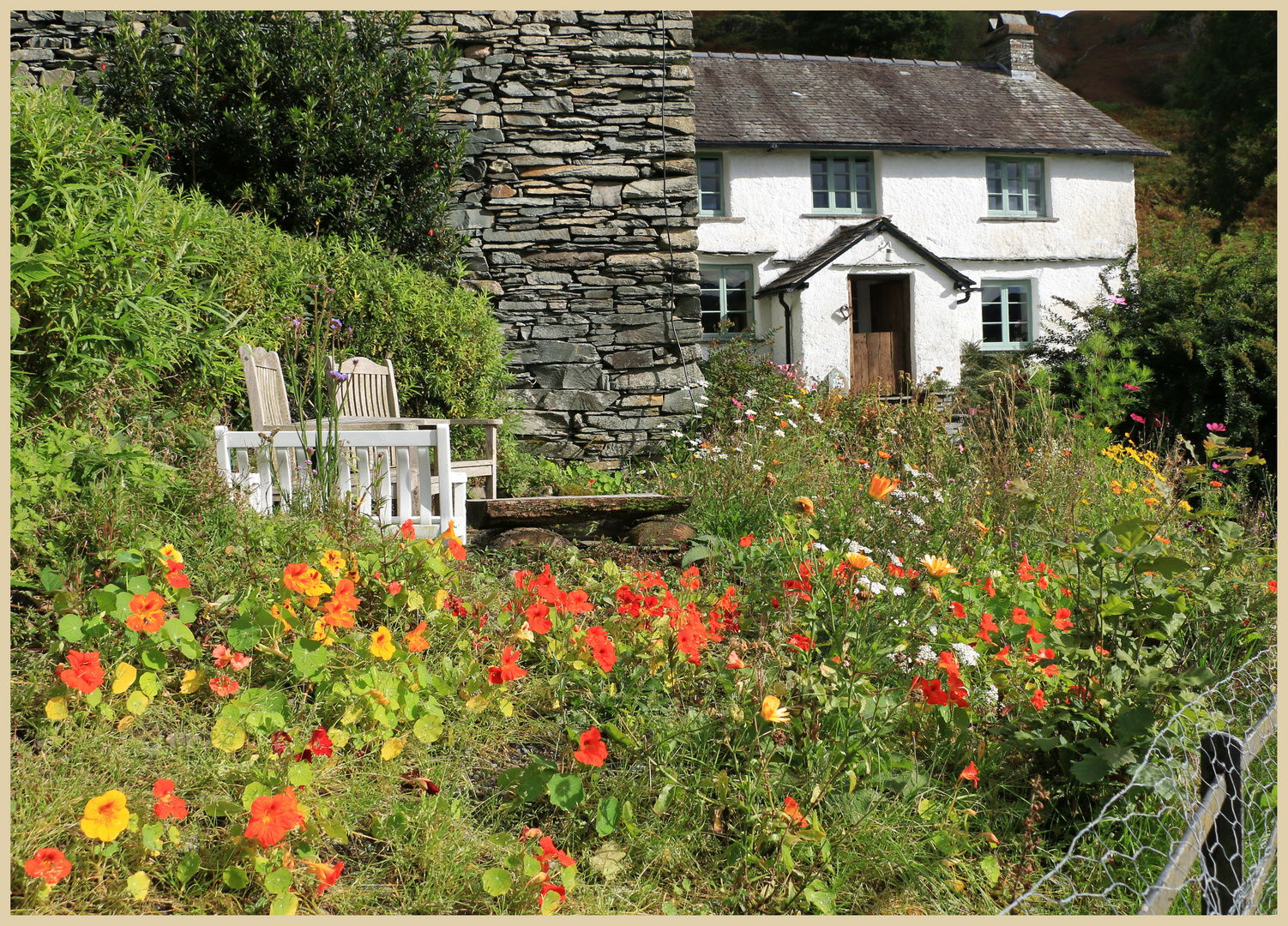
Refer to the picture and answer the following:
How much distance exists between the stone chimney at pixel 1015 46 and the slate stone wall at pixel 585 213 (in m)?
13.7

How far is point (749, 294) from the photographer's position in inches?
579

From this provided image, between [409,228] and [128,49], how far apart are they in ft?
6.87

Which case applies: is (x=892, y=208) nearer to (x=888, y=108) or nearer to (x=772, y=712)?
(x=888, y=108)

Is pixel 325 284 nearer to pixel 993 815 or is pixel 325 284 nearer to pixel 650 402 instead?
pixel 650 402

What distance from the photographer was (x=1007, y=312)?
50.8 ft

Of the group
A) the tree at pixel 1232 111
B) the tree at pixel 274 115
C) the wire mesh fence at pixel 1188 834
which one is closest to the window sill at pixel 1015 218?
the tree at pixel 1232 111

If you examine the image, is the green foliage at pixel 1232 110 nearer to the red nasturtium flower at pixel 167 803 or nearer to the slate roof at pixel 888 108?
the slate roof at pixel 888 108

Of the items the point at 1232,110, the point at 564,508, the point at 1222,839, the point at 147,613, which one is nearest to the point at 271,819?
the point at 147,613

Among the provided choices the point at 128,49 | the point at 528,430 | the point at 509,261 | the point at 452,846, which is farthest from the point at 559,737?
the point at 128,49

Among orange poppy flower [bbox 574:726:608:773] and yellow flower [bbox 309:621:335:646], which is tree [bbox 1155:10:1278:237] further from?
yellow flower [bbox 309:621:335:646]

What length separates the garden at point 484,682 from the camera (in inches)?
65.5

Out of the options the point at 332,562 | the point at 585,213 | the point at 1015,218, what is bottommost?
the point at 332,562

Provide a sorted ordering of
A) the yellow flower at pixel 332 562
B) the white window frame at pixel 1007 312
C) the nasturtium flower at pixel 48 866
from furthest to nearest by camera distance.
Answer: the white window frame at pixel 1007 312
the yellow flower at pixel 332 562
the nasturtium flower at pixel 48 866

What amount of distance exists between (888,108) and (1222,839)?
1618 centimetres
